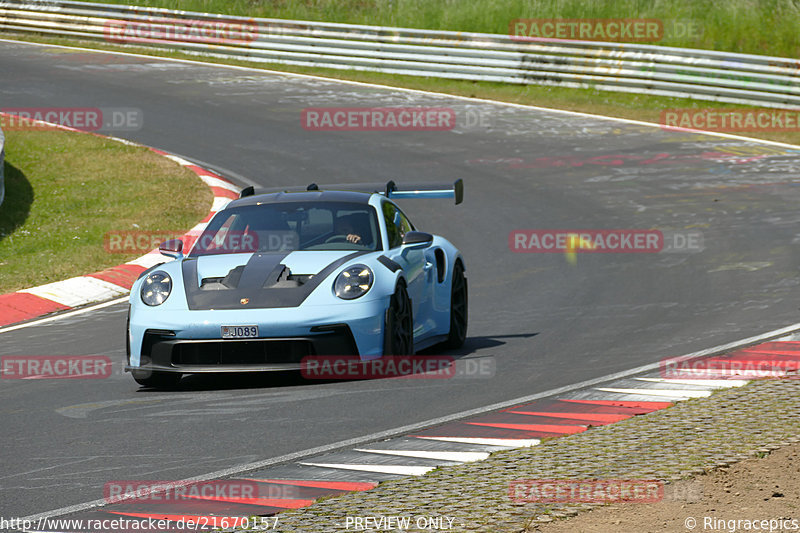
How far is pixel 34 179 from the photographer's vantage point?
1830 centimetres

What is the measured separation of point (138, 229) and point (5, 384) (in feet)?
23.3

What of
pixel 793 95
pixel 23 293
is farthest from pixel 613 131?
pixel 23 293

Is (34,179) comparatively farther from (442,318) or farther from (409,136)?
(442,318)

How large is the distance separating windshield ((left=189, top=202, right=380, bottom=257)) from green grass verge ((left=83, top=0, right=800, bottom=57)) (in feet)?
65.2

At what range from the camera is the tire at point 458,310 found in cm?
986
